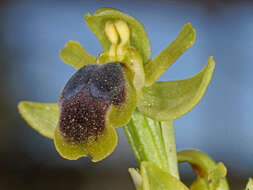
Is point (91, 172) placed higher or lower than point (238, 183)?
higher

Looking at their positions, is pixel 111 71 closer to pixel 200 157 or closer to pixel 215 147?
pixel 200 157

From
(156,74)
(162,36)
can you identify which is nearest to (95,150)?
(156,74)

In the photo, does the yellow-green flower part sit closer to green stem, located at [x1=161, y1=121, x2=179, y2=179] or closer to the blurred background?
green stem, located at [x1=161, y1=121, x2=179, y2=179]

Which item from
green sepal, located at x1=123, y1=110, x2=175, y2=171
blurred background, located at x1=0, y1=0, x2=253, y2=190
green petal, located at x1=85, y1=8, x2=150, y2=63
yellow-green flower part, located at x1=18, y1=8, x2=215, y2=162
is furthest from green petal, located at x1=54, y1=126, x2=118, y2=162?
blurred background, located at x1=0, y1=0, x2=253, y2=190

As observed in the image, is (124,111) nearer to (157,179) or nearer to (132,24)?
(157,179)

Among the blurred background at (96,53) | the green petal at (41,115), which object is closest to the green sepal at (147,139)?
the green petal at (41,115)

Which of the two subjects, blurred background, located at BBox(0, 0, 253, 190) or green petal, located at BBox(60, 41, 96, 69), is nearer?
green petal, located at BBox(60, 41, 96, 69)

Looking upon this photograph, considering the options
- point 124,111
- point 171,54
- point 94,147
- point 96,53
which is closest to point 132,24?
point 171,54

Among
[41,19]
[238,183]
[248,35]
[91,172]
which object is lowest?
[238,183]
